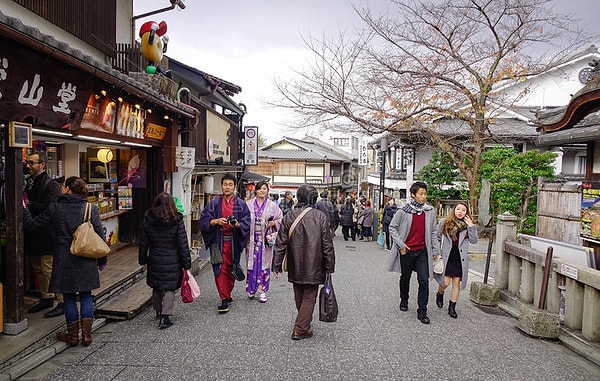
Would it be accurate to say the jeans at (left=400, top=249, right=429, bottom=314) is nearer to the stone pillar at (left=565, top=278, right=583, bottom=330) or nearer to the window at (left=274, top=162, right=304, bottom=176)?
the stone pillar at (left=565, top=278, right=583, bottom=330)

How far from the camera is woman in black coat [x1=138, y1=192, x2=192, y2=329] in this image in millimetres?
5641

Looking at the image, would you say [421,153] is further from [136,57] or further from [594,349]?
[594,349]

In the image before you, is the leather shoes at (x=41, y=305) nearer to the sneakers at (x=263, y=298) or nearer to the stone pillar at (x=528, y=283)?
the sneakers at (x=263, y=298)

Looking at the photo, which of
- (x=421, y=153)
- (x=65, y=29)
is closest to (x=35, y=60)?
(x=65, y=29)

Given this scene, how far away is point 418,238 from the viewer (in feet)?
20.7

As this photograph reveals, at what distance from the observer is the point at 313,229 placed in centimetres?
538

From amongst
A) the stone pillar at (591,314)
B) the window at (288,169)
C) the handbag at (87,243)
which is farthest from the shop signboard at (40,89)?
the window at (288,169)

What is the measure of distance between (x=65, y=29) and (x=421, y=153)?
22.2 metres

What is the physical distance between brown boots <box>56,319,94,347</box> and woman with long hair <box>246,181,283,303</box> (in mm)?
2640

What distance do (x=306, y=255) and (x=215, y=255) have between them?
1.80 meters

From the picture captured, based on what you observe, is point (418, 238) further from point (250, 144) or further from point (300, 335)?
point (250, 144)

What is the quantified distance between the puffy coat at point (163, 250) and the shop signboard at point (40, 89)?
5.55 ft

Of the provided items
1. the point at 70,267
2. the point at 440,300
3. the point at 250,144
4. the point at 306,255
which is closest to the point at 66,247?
the point at 70,267

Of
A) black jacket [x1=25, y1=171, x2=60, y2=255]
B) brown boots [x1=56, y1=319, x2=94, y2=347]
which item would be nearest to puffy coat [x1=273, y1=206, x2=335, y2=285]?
brown boots [x1=56, y1=319, x2=94, y2=347]
